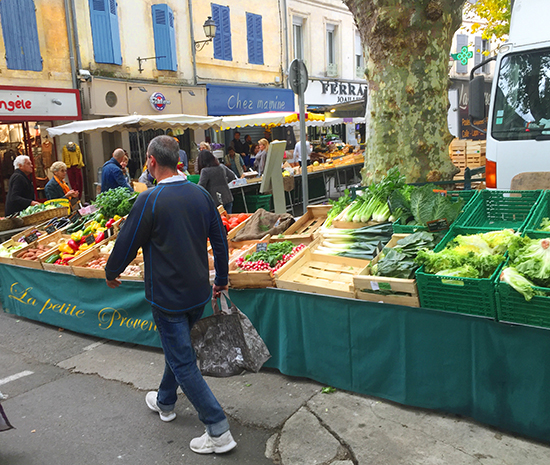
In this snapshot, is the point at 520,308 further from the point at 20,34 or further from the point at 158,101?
the point at 158,101

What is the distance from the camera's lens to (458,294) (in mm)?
3477

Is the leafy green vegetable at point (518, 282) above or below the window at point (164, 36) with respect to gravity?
below

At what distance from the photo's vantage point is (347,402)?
4.04 m

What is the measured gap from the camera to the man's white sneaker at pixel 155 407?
12.9ft

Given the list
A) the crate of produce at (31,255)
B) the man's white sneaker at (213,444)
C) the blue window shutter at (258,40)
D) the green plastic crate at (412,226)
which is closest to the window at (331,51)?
the blue window shutter at (258,40)

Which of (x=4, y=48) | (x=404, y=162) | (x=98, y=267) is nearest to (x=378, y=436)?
(x=98, y=267)

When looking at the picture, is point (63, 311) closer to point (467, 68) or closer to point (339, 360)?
point (339, 360)

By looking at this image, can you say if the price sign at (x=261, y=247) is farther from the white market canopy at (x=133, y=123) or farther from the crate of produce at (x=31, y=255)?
the white market canopy at (x=133, y=123)

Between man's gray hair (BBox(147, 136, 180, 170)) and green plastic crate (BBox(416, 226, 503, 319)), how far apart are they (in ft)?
5.97

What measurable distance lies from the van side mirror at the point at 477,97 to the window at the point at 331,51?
20.2 metres

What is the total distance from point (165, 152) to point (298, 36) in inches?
892

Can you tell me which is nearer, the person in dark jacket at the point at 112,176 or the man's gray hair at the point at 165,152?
the man's gray hair at the point at 165,152

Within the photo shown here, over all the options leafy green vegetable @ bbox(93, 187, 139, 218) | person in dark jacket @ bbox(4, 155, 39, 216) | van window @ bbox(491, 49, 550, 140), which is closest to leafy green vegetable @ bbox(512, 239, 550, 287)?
Result: van window @ bbox(491, 49, 550, 140)

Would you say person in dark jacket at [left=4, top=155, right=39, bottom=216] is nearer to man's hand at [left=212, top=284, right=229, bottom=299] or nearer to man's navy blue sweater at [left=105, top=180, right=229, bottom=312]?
man's navy blue sweater at [left=105, top=180, right=229, bottom=312]
